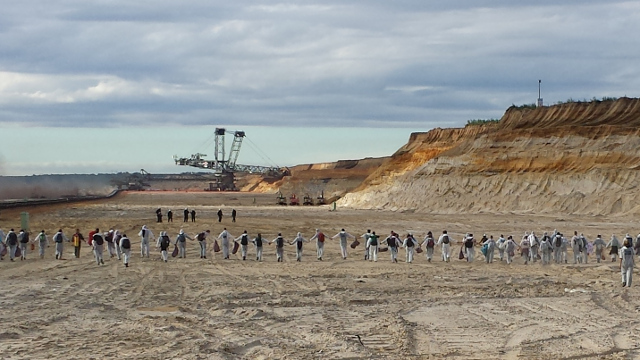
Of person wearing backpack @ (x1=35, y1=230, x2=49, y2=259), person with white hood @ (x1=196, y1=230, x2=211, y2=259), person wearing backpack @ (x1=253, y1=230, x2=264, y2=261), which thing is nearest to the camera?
person wearing backpack @ (x1=253, y1=230, x2=264, y2=261)

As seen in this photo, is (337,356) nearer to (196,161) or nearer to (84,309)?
(84,309)

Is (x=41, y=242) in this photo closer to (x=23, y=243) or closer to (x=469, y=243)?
(x=23, y=243)

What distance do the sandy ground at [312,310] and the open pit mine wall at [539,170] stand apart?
29.2m

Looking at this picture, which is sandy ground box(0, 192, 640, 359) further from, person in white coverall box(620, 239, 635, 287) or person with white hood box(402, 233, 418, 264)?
person with white hood box(402, 233, 418, 264)

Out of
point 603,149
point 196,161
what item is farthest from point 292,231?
point 196,161

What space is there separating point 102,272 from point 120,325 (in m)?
10.3

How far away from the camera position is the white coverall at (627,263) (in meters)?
23.2

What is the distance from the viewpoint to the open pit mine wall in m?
58.7

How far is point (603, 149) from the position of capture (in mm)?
62125

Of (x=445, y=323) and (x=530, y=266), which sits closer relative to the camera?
(x=445, y=323)

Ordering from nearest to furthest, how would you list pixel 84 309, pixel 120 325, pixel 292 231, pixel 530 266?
1. pixel 120 325
2. pixel 84 309
3. pixel 530 266
4. pixel 292 231

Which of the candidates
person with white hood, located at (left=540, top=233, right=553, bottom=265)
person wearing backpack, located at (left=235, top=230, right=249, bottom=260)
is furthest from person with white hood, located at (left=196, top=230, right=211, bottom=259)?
person with white hood, located at (left=540, top=233, right=553, bottom=265)

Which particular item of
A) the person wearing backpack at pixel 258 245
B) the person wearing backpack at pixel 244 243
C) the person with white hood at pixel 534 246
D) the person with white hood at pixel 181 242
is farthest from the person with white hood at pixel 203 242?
the person with white hood at pixel 534 246

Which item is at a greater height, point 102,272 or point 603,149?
point 603,149
